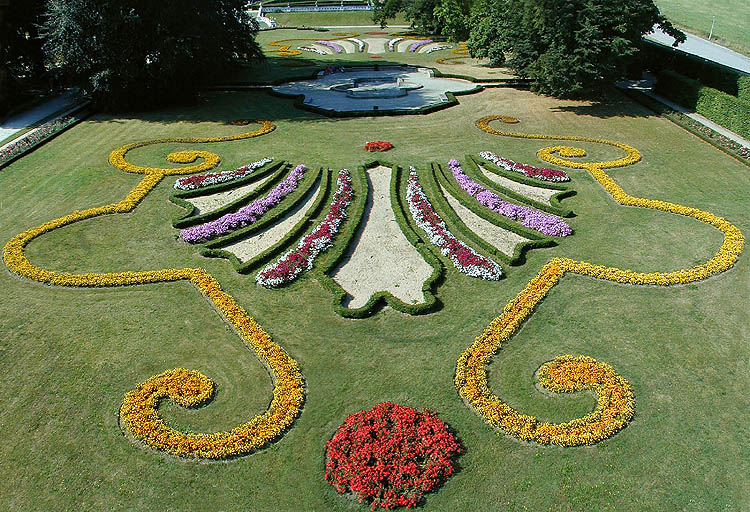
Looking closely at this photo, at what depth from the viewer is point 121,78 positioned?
2864cm

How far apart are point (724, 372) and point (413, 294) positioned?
742 centimetres

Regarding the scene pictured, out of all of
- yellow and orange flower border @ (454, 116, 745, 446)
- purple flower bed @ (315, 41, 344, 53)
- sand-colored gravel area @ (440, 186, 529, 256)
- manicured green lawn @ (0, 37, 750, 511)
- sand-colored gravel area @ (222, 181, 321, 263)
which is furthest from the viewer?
purple flower bed @ (315, 41, 344, 53)

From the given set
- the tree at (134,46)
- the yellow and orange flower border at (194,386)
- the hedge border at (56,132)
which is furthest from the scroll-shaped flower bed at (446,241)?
the hedge border at (56,132)

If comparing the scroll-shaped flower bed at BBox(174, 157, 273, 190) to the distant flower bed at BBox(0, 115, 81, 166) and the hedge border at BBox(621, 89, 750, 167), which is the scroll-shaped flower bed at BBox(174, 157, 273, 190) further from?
the hedge border at BBox(621, 89, 750, 167)

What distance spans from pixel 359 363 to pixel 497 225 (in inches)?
317

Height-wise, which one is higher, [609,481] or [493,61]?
[493,61]

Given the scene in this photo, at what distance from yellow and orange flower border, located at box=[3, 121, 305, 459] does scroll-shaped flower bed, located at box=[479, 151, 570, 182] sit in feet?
42.0

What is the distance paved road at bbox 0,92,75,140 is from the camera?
1086 inches

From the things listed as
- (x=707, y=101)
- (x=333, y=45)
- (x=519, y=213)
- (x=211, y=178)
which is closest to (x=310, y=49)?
(x=333, y=45)

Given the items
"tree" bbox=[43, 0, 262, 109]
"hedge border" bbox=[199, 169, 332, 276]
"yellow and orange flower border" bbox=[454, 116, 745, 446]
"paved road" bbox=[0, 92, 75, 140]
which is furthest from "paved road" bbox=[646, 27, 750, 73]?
"paved road" bbox=[0, 92, 75, 140]

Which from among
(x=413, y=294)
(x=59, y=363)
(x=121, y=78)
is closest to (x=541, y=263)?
(x=413, y=294)

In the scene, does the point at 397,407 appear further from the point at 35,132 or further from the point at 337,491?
the point at 35,132

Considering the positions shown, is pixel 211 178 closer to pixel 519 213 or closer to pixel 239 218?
pixel 239 218

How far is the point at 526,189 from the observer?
21078mm
